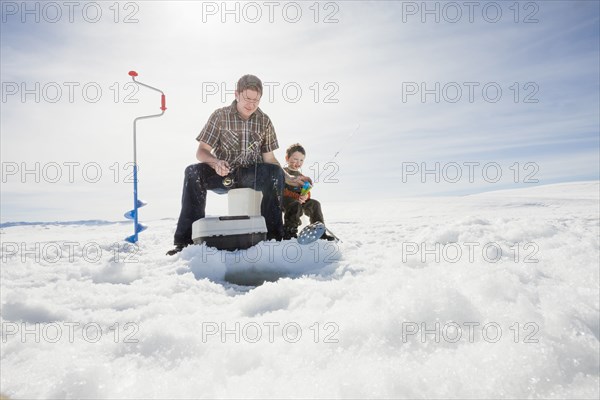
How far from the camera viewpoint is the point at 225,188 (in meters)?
3.72

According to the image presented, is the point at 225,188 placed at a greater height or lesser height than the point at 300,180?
lesser

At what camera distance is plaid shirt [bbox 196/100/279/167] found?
12.2 ft

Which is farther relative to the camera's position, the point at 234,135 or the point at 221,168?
the point at 234,135

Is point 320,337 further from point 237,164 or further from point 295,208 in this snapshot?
point 295,208

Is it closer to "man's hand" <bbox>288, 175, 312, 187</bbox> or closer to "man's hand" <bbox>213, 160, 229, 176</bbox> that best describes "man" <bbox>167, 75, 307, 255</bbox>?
"man's hand" <bbox>213, 160, 229, 176</bbox>

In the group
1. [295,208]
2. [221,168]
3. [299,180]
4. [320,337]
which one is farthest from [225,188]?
[320,337]

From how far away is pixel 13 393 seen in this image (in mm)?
844

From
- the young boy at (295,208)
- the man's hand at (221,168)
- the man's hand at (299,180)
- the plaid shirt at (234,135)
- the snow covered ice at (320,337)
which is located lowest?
the snow covered ice at (320,337)

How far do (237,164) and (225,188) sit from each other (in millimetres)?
292

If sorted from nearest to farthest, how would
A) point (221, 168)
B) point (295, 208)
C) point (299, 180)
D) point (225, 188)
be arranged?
point (221, 168) → point (225, 188) → point (299, 180) → point (295, 208)

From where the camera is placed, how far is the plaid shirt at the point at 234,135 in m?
3.73

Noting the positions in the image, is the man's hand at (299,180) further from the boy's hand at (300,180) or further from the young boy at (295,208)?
the young boy at (295,208)

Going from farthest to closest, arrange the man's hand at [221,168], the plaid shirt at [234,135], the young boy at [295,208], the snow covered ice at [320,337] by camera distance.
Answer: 1. the young boy at [295,208]
2. the plaid shirt at [234,135]
3. the man's hand at [221,168]
4. the snow covered ice at [320,337]

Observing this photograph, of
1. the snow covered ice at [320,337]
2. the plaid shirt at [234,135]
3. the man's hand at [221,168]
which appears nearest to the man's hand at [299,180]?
the plaid shirt at [234,135]
